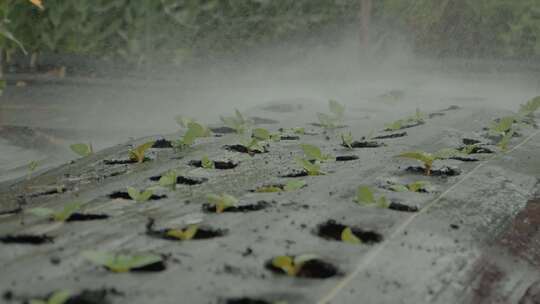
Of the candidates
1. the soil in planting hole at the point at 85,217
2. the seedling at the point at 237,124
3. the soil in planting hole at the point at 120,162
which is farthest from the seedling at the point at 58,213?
the seedling at the point at 237,124

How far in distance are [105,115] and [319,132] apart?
9.80ft

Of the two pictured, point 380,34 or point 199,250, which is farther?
point 380,34

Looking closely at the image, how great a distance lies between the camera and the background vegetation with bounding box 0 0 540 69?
6.76m

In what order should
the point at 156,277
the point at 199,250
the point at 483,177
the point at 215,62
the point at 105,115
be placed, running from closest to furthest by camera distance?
the point at 156,277 → the point at 199,250 → the point at 483,177 → the point at 105,115 → the point at 215,62

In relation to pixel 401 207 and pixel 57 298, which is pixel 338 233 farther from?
pixel 57 298

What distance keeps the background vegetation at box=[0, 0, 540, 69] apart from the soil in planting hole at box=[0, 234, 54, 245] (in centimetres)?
502

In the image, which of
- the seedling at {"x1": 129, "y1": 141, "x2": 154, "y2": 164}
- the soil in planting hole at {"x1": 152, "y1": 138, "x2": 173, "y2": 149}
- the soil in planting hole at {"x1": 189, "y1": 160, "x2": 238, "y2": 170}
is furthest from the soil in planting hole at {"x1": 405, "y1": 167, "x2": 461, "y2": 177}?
the soil in planting hole at {"x1": 152, "y1": 138, "x2": 173, "y2": 149}

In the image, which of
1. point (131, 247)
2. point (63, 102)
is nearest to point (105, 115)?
point (63, 102)

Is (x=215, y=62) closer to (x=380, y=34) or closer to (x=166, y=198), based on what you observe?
(x=380, y=34)

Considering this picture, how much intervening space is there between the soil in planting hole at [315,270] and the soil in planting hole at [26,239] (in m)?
0.65

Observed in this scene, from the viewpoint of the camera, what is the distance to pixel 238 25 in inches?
298

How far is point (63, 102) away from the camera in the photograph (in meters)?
6.65

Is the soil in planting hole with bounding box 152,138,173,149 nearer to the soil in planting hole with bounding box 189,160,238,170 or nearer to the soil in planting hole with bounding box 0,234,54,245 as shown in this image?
the soil in planting hole with bounding box 189,160,238,170

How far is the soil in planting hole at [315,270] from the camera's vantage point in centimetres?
157
